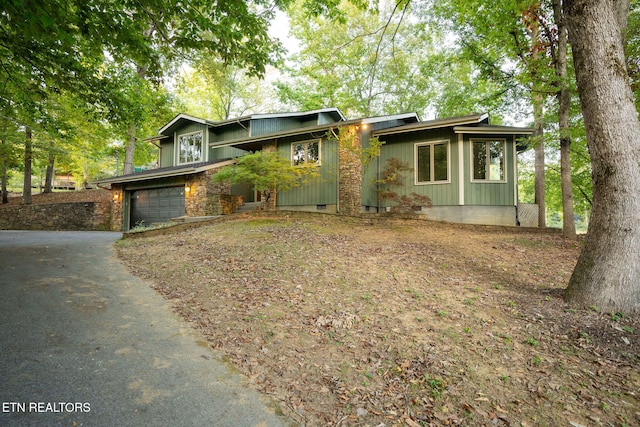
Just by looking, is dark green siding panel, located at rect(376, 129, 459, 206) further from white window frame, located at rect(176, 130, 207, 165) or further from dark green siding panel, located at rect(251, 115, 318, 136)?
white window frame, located at rect(176, 130, 207, 165)

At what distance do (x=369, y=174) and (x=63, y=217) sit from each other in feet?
56.3

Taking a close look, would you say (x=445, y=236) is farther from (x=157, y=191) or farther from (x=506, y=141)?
(x=157, y=191)

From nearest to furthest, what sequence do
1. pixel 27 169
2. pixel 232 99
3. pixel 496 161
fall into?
1. pixel 496 161
2. pixel 27 169
3. pixel 232 99

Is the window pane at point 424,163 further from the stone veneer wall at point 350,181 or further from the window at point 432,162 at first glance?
the stone veneer wall at point 350,181

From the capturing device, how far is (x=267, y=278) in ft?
17.0

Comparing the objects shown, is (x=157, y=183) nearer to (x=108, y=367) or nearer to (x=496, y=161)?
(x=108, y=367)

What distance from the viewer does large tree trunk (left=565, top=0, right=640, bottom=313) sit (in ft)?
11.8

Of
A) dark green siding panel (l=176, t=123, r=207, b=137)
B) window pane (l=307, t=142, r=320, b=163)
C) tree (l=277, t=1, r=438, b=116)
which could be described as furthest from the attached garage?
tree (l=277, t=1, r=438, b=116)

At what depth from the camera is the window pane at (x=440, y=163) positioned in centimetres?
1185

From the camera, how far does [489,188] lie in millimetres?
11539

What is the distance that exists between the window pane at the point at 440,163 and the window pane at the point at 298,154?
566cm

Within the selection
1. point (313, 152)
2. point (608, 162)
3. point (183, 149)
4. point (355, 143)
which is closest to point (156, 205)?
point (183, 149)

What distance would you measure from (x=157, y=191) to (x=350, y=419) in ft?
52.5

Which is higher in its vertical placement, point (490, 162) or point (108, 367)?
point (490, 162)
